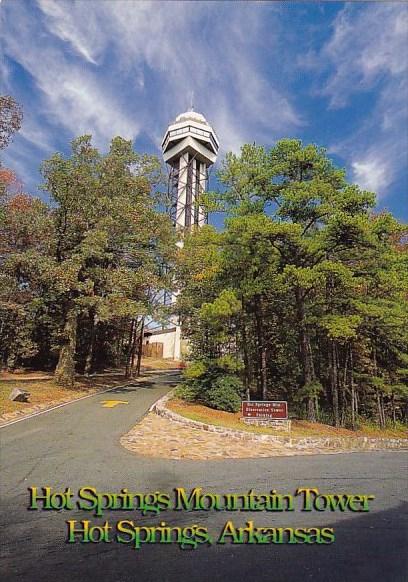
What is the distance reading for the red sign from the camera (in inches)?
423

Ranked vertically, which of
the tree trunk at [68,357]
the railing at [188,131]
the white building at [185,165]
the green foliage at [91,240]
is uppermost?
the railing at [188,131]

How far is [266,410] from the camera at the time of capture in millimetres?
10820

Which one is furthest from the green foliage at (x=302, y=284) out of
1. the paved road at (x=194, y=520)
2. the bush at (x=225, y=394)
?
the paved road at (x=194, y=520)

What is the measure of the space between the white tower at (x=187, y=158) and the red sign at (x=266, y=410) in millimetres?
30313

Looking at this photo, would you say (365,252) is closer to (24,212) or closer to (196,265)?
(196,265)

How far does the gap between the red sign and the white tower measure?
30313mm

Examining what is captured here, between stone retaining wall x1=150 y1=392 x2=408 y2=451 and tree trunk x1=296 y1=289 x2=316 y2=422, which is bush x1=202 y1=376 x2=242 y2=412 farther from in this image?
tree trunk x1=296 y1=289 x2=316 y2=422

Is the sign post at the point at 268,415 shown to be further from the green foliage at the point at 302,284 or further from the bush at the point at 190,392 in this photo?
the bush at the point at 190,392

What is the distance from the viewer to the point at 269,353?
17.2 metres

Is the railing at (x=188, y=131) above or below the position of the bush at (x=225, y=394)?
above

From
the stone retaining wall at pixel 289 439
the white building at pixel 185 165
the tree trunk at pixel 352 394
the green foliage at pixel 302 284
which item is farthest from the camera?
the white building at pixel 185 165

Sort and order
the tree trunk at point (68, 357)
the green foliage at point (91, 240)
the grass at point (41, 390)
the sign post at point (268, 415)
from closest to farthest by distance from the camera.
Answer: the sign post at point (268, 415)
the grass at point (41, 390)
the green foliage at point (91, 240)
the tree trunk at point (68, 357)

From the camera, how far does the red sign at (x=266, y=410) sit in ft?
35.2

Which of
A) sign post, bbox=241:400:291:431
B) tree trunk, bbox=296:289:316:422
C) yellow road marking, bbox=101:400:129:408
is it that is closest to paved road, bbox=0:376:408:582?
sign post, bbox=241:400:291:431
